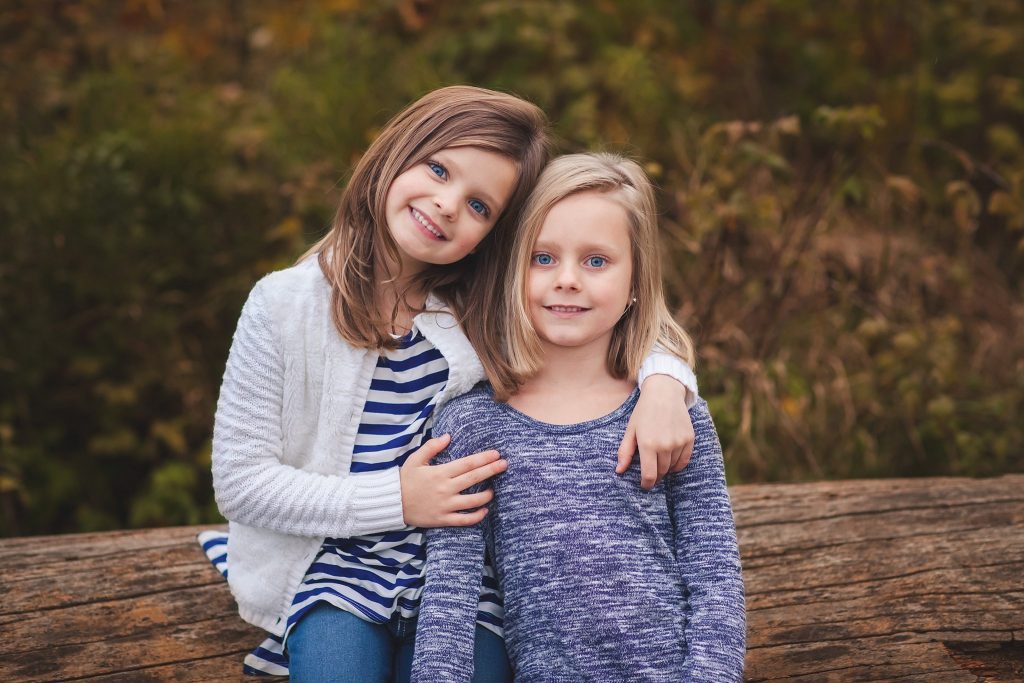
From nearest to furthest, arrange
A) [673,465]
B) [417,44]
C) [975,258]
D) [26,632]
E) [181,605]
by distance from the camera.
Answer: [673,465], [26,632], [181,605], [975,258], [417,44]

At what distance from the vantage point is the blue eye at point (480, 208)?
1.87 metres

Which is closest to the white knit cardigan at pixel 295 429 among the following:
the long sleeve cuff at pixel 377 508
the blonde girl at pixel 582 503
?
the long sleeve cuff at pixel 377 508

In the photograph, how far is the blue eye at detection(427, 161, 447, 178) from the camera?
1.85 m

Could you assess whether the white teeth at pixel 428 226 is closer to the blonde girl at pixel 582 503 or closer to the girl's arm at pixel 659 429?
the blonde girl at pixel 582 503

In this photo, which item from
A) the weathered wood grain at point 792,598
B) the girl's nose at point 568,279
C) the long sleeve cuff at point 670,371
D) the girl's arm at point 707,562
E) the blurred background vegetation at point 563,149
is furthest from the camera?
the blurred background vegetation at point 563,149

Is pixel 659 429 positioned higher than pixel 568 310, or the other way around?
pixel 568 310

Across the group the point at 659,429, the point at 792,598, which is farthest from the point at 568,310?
the point at 792,598

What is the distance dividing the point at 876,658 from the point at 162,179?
118 inches

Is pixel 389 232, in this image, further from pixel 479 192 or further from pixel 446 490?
pixel 446 490

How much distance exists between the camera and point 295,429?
75.1 inches

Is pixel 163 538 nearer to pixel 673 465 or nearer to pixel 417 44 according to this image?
pixel 673 465

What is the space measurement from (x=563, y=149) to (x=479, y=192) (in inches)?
73.0

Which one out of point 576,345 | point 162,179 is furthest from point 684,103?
point 576,345

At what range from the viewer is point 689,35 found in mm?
5137
